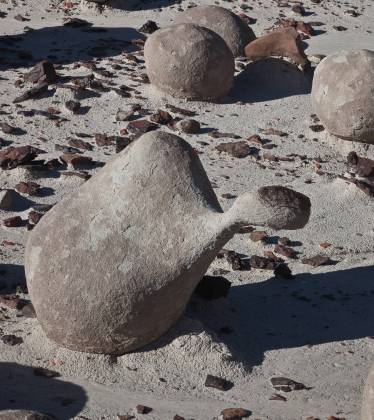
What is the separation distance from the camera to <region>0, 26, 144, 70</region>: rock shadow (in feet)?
42.1

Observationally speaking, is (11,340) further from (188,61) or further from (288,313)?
(188,61)

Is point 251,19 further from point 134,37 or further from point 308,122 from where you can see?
point 308,122

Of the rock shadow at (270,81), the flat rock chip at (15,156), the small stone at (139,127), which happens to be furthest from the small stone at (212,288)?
the rock shadow at (270,81)

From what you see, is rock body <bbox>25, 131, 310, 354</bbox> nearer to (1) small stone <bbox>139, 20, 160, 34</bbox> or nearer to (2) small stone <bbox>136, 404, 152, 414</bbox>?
(2) small stone <bbox>136, 404, 152, 414</bbox>

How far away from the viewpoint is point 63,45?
43.6 ft

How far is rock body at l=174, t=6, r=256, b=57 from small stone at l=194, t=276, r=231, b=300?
19.4ft

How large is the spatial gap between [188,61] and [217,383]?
5530mm

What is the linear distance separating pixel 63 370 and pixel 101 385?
1.02 ft

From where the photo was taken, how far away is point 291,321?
7.57 m

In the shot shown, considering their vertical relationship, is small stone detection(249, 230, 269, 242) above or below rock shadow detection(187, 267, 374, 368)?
below

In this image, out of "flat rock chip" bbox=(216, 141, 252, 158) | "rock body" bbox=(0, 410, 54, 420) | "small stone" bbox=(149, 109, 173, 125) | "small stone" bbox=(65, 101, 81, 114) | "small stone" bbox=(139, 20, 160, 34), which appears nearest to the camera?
"rock body" bbox=(0, 410, 54, 420)

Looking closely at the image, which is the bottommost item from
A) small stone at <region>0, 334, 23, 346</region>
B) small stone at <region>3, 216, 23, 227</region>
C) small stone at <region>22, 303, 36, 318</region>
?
small stone at <region>3, 216, 23, 227</region>

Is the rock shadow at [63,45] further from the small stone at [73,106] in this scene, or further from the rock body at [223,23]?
the small stone at [73,106]

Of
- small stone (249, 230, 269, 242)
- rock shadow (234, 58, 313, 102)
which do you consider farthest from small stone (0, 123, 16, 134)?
small stone (249, 230, 269, 242)
